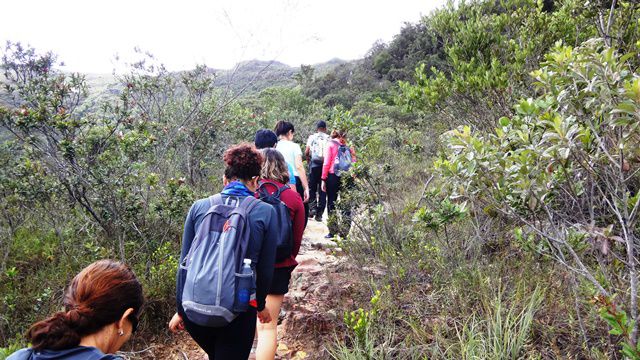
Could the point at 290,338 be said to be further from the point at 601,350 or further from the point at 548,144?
the point at 548,144

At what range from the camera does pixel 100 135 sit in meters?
4.54

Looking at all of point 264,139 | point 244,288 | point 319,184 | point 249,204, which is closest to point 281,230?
point 249,204

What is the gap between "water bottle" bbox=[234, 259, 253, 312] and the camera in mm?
2205

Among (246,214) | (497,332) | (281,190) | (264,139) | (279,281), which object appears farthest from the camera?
(264,139)

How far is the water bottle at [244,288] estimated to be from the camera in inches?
86.8

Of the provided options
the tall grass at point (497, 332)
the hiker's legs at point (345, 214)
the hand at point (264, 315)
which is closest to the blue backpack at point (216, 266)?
the hand at point (264, 315)

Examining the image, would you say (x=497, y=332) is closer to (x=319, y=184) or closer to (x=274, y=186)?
(x=274, y=186)

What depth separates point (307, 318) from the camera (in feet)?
12.9

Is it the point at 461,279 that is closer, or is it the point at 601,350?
the point at 601,350

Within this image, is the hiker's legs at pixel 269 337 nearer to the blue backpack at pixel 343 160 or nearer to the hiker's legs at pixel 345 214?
the hiker's legs at pixel 345 214

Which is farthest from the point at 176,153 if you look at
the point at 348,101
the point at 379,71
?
the point at 379,71

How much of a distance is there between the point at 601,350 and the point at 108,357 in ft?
9.13

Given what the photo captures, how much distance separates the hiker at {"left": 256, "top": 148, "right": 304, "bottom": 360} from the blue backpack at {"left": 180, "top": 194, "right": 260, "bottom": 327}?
0.59m

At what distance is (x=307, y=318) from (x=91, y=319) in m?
2.71
